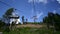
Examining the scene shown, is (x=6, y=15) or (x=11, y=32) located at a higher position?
(x=6, y=15)

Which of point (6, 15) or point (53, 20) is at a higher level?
point (6, 15)

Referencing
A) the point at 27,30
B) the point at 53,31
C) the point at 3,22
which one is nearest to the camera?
the point at 27,30

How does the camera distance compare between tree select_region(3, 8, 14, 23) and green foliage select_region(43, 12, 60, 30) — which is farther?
tree select_region(3, 8, 14, 23)

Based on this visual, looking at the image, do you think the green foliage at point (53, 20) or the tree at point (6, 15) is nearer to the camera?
the green foliage at point (53, 20)

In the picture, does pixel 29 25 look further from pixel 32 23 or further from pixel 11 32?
pixel 11 32

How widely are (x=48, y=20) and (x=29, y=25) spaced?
6.40 ft

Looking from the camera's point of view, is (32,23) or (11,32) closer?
(11,32)

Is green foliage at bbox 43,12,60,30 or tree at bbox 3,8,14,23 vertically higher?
tree at bbox 3,8,14,23

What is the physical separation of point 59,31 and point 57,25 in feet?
2.88

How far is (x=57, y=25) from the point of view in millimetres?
13211

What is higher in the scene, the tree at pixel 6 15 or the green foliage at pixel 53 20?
the tree at pixel 6 15

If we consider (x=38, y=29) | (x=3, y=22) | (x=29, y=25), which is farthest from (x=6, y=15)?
(x=38, y=29)

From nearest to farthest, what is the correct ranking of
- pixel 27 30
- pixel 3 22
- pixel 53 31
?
pixel 27 30
pixel 53 31
pixel 3 22

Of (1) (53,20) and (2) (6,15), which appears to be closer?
(1) (53,20)
